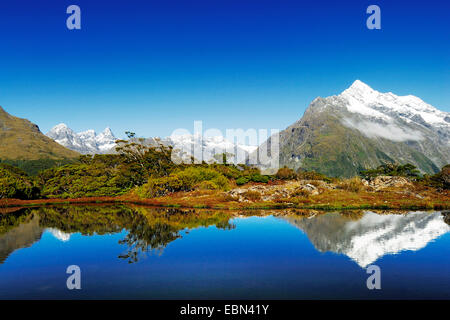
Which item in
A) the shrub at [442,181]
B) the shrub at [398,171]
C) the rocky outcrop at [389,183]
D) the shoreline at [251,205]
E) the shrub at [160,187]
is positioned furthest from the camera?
the shrub at [398,171]

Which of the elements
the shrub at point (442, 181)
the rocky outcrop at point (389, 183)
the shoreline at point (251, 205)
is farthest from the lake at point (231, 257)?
the shrub at point (442, 181)

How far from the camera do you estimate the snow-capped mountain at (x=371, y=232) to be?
27.1 meters

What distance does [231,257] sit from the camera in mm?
26219

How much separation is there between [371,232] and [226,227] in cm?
1734

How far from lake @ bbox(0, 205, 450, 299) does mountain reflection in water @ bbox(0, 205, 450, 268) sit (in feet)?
0.46

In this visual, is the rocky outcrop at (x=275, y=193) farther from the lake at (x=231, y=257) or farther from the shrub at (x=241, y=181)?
the lake at (x=231, y=257)

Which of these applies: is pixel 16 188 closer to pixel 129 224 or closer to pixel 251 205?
pixel 129 224

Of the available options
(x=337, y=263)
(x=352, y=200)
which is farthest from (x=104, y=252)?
(x=352, y=200)

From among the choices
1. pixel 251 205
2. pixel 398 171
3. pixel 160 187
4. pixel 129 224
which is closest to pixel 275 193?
pixel 251 205

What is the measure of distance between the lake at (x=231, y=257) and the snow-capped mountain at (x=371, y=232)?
0.12m

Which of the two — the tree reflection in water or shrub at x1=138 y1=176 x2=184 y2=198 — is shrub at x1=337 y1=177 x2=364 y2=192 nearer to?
the tree reflection in water

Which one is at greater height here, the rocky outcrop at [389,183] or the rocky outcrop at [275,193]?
the rocky outcrop at [389,183]

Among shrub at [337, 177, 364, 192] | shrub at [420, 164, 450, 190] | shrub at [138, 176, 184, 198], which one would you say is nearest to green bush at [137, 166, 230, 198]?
shrub at [138, 176, 184, 198]

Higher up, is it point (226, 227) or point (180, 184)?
point (180, 184)
